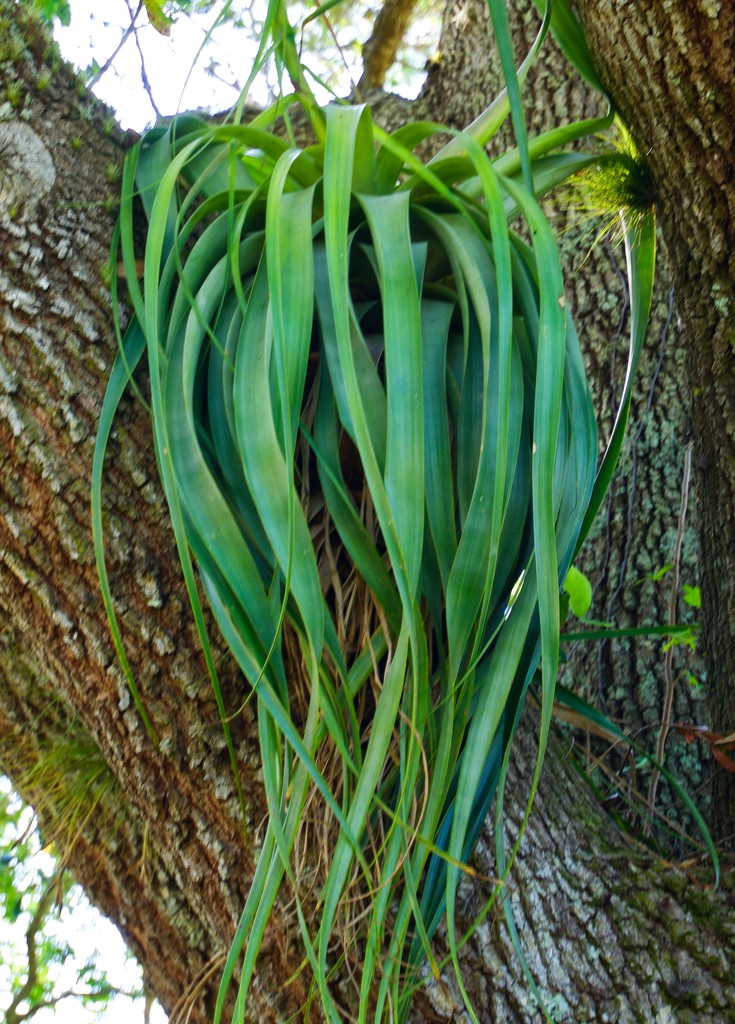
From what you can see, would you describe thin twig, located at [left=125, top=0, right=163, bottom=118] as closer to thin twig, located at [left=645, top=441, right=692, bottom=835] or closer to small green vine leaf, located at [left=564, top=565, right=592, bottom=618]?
small green vine leaf, located at [left=564, top=565, right=592, bottom=618]

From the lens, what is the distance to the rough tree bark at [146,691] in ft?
2.56

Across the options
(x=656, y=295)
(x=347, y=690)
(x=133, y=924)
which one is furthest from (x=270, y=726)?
(x=656, y=295)

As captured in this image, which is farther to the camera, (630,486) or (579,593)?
(630,486)

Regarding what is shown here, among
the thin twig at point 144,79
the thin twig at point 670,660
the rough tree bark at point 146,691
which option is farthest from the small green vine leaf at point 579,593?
the thin twig at point 144,79

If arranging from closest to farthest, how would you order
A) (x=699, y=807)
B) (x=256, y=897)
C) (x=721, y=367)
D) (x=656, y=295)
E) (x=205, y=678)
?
(x=256, y=897)
(x=205, y=678)
(x=721, y=367)
(x=699, y=807)
(x=656, y=295)

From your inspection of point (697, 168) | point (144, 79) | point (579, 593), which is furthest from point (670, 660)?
point (144, 79)

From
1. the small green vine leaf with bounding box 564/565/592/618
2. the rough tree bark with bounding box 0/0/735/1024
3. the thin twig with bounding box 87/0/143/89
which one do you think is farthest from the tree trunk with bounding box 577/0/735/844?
the thin twig with bounding box 87/0/143/89

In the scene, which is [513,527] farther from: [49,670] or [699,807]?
[699,807]

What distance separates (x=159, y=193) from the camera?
0.72m

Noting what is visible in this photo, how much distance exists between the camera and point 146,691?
79 centimetres

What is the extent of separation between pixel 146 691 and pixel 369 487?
0.30 meters

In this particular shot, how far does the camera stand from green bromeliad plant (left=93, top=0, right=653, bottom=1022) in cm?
63

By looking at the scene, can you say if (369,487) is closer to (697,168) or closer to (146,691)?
(146,691)

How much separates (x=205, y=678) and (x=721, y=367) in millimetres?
572
